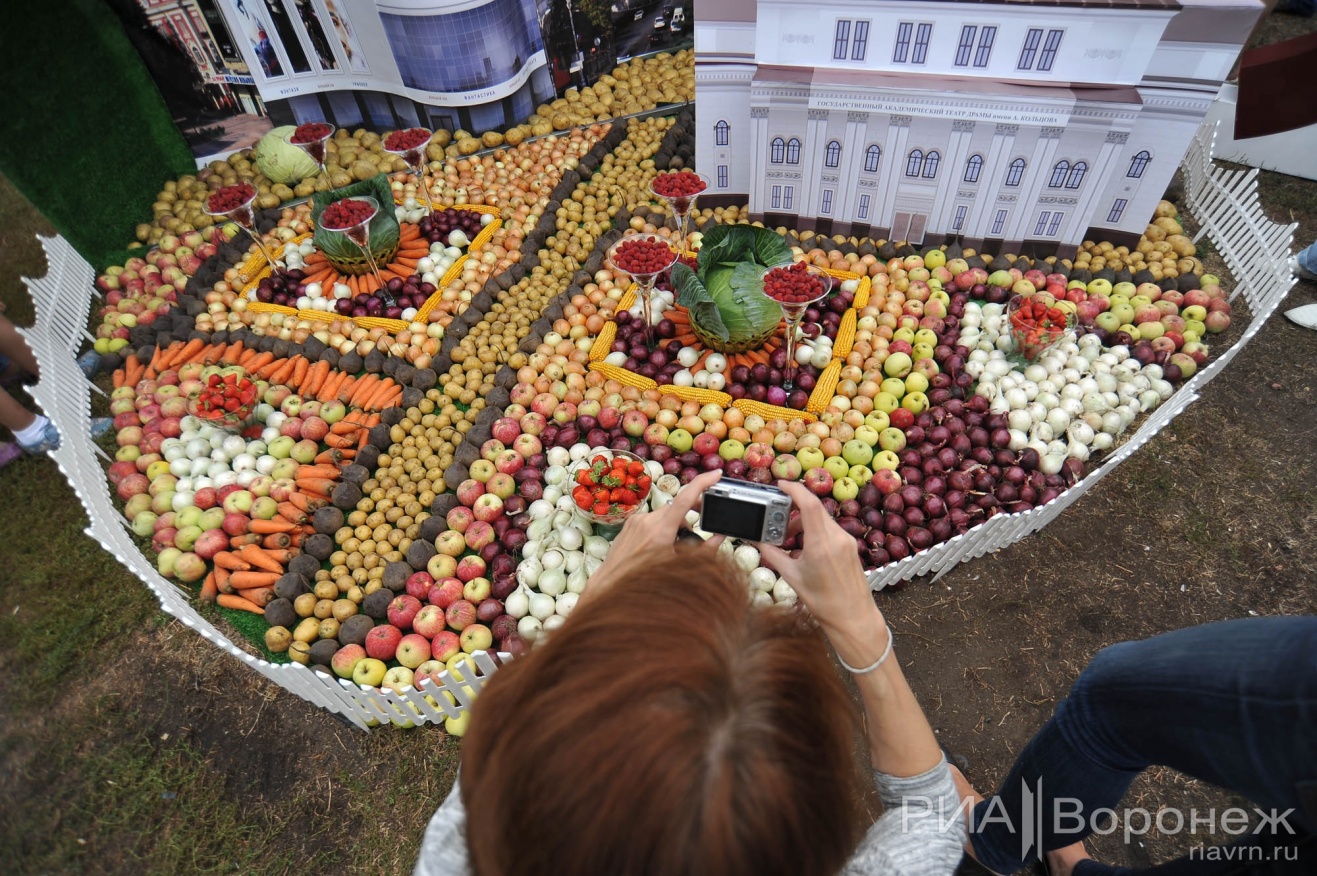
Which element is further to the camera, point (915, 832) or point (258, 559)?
point (258, 559)

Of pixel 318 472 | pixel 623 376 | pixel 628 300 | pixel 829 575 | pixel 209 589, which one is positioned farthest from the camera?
pixel 628 300

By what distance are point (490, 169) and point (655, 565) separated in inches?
296

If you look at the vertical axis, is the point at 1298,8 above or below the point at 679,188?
below

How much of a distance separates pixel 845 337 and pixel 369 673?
4.34 metres

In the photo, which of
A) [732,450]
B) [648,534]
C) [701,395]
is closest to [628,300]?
[701,395]

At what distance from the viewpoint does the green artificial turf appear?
20.4 ft

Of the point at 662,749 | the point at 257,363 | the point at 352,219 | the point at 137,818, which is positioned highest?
the point at 662,749

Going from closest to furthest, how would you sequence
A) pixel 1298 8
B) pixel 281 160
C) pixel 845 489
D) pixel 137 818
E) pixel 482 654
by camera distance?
pixel 482 654
pixel 137 818
pixel 845 489
pixel 281 160
pixel 1298 8

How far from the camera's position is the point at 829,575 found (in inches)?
74.4

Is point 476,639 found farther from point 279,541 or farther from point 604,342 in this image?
point 604,342

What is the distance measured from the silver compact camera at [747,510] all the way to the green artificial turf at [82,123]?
804 cm

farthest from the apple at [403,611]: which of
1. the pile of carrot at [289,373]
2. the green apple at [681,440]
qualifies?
the green apple at [681,440]

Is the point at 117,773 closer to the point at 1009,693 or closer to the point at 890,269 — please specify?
the point at 1009,693

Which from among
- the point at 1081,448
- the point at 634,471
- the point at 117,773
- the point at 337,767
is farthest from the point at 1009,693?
the point at 117,773
